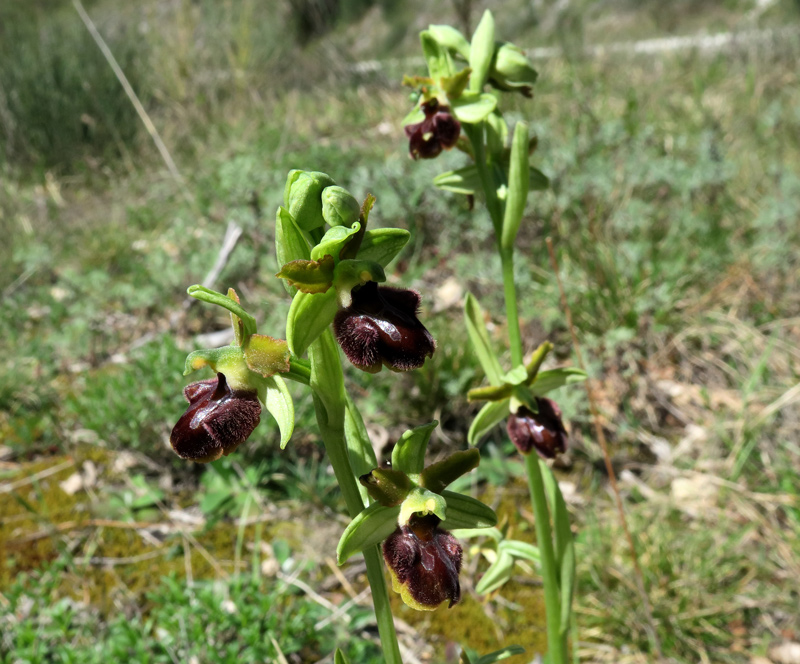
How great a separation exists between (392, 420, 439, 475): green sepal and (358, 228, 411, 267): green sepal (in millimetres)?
228

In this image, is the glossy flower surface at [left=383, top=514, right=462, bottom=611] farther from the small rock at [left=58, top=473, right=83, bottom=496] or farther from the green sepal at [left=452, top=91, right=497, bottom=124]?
the small rock at [left=58, top=473, right=83, bottom=496]

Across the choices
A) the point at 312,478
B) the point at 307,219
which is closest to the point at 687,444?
the point at 312,478

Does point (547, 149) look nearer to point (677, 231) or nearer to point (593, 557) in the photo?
point (677, 231)

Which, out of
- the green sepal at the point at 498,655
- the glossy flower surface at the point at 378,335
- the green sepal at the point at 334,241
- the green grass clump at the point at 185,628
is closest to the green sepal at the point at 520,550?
the green sepal at the point at 498,655

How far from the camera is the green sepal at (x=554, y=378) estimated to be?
133cm

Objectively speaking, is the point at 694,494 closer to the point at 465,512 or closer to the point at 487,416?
the point at 487,416

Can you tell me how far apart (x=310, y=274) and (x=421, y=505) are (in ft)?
1.11

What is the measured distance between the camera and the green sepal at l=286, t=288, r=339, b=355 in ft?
2.37

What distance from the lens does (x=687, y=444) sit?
7.43 feet

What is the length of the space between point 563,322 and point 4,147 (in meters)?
4.92

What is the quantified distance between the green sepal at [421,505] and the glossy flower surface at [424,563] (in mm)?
12

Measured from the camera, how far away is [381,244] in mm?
776

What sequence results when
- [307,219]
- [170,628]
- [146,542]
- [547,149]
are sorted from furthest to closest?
[547,149]
[146,542]
[170,628]
[307,219]

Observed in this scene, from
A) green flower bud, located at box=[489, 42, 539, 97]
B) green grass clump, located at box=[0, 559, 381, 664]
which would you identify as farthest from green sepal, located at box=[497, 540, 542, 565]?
green flower bud, located at box=[489, 42, 539, 97]
